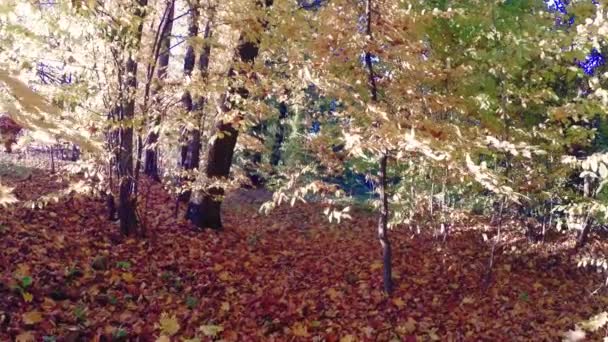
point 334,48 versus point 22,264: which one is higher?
point 334,48

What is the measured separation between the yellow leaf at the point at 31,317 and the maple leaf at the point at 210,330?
4.19ft

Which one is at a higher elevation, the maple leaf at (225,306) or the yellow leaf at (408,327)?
the maple leaf at (225,306)

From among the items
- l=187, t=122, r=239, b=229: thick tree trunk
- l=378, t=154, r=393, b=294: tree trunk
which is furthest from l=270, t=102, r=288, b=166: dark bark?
l=378, t=154, r=393, b=294: tree trunk

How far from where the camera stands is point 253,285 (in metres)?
5.84

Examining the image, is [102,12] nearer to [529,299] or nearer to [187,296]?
[187,296]

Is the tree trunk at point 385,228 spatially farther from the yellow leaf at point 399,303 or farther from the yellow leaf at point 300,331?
the yellow leaf at point 300,331

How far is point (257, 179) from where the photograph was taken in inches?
767

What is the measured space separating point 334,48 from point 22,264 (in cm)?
388

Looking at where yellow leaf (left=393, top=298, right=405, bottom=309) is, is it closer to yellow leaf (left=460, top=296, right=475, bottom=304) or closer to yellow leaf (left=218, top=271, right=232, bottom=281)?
yellow leaf (left=460, top=296, right=475, bottom=304)

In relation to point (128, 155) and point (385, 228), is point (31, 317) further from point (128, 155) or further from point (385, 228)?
point (385, 228)

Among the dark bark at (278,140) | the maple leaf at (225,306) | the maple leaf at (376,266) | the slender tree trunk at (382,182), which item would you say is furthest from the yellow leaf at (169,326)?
the dark bark at (278,140)

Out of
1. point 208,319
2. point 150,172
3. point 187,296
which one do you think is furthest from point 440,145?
point 150,172

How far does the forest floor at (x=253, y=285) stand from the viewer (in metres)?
4.20

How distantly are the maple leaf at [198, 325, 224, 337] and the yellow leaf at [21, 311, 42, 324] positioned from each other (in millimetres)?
1277
